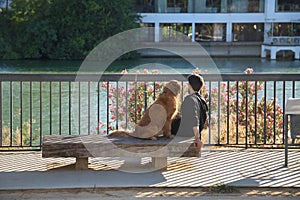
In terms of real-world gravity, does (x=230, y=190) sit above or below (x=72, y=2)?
below

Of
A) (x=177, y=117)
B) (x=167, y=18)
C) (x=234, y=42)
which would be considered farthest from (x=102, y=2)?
(x=177, y=117)

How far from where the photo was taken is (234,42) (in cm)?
5097

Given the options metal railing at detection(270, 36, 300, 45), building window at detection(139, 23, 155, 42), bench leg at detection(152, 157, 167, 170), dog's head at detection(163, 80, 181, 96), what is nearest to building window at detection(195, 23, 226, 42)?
building window at detection(139, 23, 155, 42)

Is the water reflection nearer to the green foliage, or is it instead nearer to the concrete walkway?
the green foliage

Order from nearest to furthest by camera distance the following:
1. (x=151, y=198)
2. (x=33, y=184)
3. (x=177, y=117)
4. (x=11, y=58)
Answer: (x=151, y=198) → (x=33, y=184) → (x=177, y=117) → (x=11, y=58)

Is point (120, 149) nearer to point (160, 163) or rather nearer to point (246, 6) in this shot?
point (160, 163)

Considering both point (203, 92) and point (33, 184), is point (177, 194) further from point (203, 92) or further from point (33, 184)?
point (203, 92)

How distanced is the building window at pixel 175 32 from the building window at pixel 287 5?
717 cm

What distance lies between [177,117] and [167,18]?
46178mm

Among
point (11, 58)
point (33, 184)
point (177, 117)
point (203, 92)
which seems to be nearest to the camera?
point (33, 184)

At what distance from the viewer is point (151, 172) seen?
21.1ft

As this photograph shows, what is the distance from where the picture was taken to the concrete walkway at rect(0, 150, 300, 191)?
5.96m

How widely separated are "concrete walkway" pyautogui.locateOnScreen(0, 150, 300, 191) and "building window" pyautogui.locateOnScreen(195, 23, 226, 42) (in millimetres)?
45095

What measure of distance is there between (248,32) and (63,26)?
1474 cm
